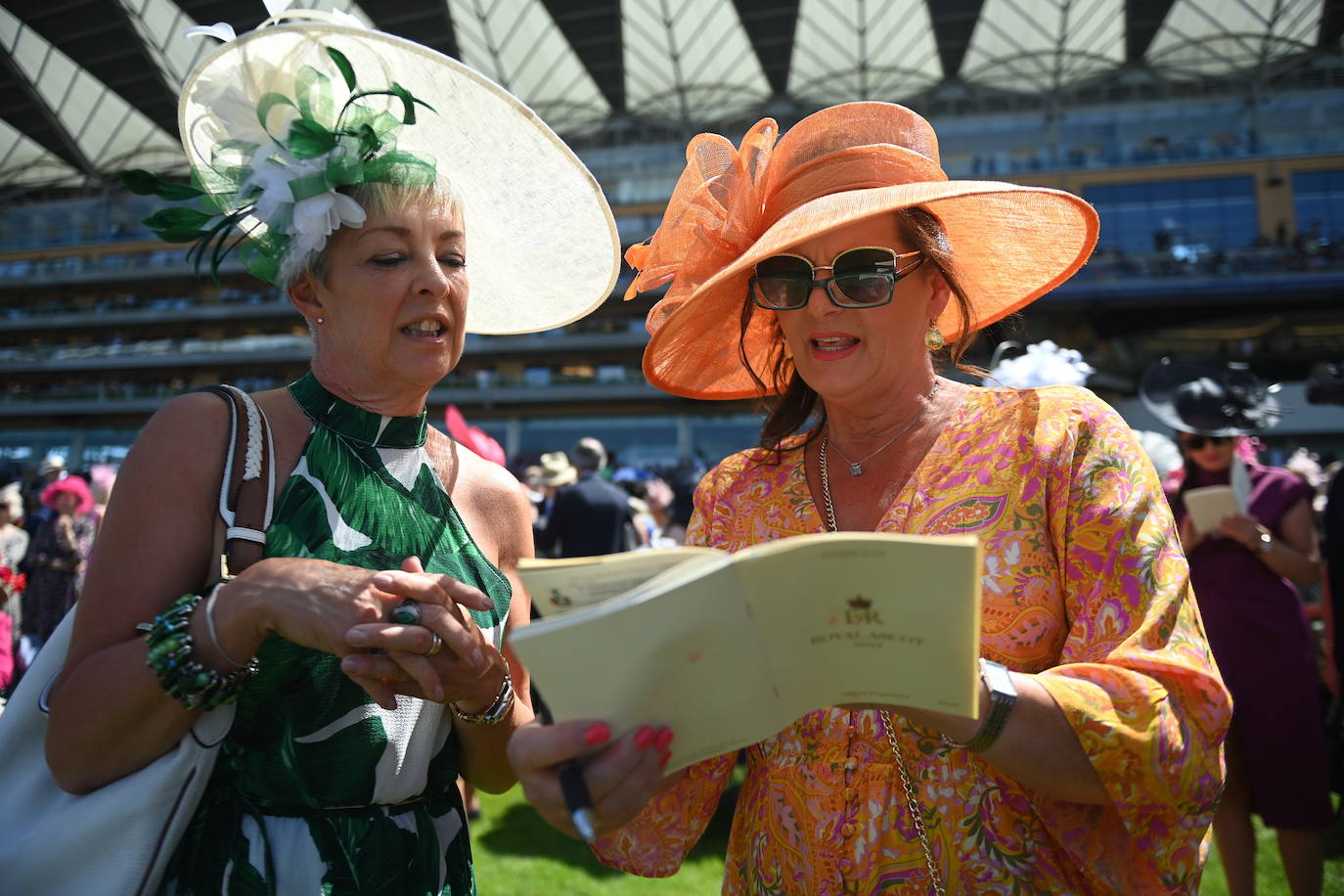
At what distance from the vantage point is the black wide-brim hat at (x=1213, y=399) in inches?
151

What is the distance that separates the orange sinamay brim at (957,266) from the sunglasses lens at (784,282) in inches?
1.5

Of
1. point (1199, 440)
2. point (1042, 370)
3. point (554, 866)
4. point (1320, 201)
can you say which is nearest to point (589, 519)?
point (554, 866)

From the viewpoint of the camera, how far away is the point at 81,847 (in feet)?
4.31

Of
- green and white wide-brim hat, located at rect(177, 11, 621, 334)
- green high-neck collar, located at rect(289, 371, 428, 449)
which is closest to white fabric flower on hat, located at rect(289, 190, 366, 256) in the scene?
green and white wide-brim hat, located at rect(177, 11, 621, 334)

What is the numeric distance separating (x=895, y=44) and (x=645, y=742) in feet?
131

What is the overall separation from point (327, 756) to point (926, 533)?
1027 mm

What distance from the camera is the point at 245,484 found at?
56.2 inches

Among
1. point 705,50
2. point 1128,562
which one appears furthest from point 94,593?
point 705,50

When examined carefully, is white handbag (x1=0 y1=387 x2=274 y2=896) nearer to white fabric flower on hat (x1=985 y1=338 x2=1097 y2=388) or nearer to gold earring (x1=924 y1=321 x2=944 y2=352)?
gold earring (x1=924 y1=321 x2=944 y2=352)

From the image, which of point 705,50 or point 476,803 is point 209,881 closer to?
point 476,803

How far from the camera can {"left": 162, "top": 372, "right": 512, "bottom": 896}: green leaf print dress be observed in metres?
1.43

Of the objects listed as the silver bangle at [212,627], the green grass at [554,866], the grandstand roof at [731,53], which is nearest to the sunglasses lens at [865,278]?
the silver bangle at [212,627]

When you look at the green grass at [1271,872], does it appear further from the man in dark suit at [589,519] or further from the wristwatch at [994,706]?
the man in dark suit at [589,519]

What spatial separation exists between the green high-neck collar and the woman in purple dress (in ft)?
10.8
